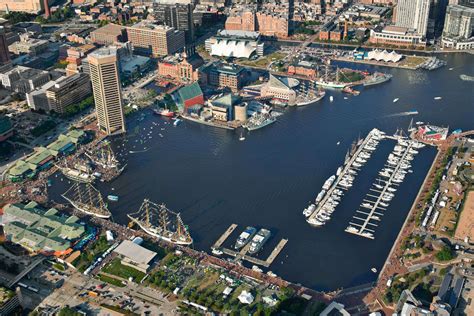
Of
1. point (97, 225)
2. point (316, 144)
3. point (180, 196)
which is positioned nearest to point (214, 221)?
point (180, 196)

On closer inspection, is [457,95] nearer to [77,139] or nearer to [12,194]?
[77,139]

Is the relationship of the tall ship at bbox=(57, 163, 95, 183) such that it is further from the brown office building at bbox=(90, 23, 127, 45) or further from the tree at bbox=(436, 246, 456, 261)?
the brown office building at bbox=(90, 23, 127, 45)

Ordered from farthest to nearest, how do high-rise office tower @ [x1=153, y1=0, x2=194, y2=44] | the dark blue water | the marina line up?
high-rise office tower @ [x1=153, y1=0, x2=194, y2=44] → the marina → the dark blue water

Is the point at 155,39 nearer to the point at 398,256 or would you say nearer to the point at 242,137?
the point at 242,137

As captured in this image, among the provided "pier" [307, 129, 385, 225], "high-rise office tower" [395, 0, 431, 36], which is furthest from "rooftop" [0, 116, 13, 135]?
"high-rise office tower" [395, 0, 431, 36]

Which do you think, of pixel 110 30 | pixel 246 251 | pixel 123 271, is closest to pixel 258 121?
pixel 246 251

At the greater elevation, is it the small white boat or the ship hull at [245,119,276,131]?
the ship hull at [245,119,276,131]

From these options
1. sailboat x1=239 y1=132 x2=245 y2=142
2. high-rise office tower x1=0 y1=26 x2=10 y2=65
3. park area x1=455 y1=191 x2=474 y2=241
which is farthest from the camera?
high-rise office tower x1=0 y1=26 x2=10 y2=65

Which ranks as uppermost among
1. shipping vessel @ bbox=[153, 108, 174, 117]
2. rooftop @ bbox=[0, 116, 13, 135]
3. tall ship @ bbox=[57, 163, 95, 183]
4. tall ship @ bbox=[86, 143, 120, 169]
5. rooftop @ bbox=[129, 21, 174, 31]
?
rooftop @ bbox=[129, 21, 174, 31]
